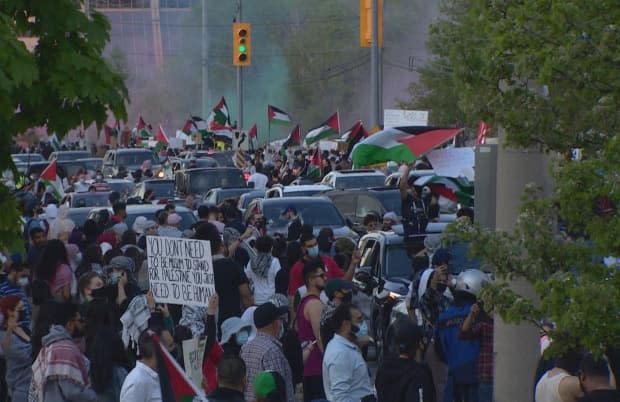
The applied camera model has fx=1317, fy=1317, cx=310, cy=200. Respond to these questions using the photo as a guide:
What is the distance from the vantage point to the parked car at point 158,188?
29.7m

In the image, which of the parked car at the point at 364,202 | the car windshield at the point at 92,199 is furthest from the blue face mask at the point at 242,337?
the car windshield at the point at 92,199

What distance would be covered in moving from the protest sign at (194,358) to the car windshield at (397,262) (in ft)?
18.8

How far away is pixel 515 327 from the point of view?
9.55 meters

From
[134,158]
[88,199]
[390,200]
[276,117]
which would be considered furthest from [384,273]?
[134,158]

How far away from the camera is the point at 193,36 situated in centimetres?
8762

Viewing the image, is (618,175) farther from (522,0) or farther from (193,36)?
(193,36)

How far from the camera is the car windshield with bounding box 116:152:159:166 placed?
41938 mm

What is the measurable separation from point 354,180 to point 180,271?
59.1 ft

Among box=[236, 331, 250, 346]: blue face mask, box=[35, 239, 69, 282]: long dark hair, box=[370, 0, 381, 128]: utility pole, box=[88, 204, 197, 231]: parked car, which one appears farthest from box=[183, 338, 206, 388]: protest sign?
box=[370, 0, 381, 128]: utility pole

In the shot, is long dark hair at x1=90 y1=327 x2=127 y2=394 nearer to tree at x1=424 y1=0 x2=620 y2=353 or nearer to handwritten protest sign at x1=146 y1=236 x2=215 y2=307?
handwritten protest sign at x1=146 y1=236 x2=215 y2=307

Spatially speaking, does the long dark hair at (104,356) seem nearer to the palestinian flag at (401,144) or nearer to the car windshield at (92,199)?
the palestinian flag at (401,144)

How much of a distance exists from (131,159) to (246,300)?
30212 mm

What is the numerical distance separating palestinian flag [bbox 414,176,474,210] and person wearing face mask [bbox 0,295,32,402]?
851 centimetres

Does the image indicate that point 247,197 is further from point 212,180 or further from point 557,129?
point 557,129
